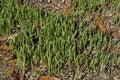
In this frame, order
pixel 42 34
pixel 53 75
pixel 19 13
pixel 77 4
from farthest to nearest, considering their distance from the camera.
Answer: pixel 77 4
pixel 19 13
pixel 42 34
pixel 53 75

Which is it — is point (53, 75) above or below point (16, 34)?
below

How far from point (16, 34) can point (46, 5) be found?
2.02 feet

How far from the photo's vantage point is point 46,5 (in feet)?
12.2

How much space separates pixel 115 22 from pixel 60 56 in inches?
33.7

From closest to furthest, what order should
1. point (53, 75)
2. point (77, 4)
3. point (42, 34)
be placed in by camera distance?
point (53, 75) < point (42, 34) < point (77, 4)

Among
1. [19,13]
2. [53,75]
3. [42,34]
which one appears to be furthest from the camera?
[19,13]

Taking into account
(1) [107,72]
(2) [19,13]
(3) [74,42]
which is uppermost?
(2) [19,13]

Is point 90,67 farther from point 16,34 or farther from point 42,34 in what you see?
point 16,34

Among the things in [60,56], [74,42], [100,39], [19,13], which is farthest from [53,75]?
[19,13]

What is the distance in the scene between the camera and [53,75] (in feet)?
9.59

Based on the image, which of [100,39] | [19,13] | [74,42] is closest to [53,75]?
[74,42]

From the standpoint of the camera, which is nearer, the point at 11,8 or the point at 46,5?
the point at 11,8

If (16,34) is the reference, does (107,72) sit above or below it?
below

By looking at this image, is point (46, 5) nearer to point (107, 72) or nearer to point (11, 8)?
point (11, 8)
